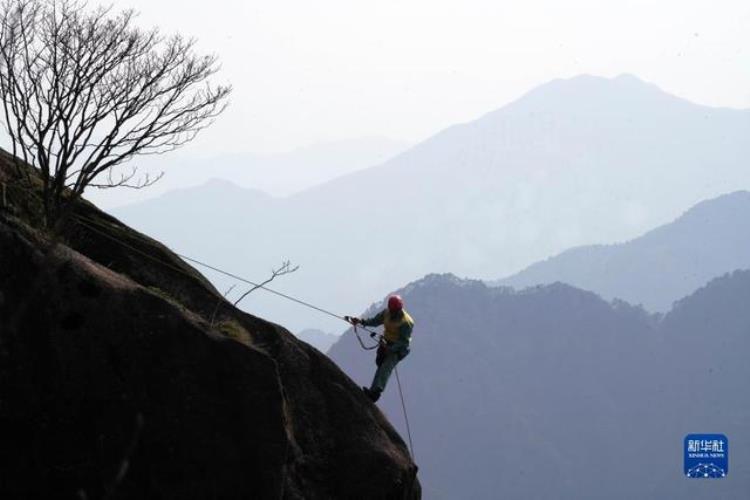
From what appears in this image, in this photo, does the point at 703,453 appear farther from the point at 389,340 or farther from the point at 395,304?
the point at 395,304

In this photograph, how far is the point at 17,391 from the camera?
44.3ft

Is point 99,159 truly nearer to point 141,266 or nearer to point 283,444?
point 141,266

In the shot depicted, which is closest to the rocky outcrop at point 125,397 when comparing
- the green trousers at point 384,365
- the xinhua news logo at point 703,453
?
the green trousers at point 384,365

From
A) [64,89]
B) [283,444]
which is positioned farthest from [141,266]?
[283,444]

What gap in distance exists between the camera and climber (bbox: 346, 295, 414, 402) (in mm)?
19359

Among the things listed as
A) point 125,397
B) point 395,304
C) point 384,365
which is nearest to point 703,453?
point 384,365

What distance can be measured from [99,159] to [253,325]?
4558 mm

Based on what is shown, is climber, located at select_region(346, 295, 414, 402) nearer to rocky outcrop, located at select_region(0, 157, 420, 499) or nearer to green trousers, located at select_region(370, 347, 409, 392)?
green trousers, located at select_region(370, 347, 409, 392)

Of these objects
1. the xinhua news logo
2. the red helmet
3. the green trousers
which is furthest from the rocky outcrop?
the xinhua news logo

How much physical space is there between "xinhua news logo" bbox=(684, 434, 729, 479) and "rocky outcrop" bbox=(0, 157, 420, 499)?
102ft

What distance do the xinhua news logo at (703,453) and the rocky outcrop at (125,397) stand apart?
3111cm

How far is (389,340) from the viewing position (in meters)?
19.6

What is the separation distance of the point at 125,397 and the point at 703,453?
127ft

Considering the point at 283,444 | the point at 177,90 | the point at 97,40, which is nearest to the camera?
the point at 283,444
